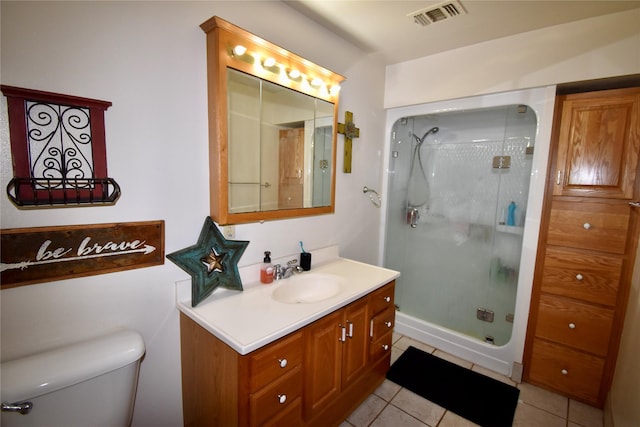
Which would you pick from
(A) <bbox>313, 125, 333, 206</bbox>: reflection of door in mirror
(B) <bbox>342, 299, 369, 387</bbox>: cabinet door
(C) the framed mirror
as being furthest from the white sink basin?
(A) <bbox>313, 125, 333, 206</bbox>: reflection of door in mirror

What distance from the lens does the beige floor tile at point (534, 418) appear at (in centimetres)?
173

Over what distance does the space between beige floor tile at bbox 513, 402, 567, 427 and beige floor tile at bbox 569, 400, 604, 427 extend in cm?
10

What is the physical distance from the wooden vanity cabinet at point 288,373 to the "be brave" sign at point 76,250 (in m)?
0.38

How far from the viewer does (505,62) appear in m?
1.99

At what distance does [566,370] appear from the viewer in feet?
6.33

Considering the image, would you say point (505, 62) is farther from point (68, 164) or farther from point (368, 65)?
point (68, 164)

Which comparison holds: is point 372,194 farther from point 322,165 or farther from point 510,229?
point 510,229

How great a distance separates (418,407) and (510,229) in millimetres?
1494

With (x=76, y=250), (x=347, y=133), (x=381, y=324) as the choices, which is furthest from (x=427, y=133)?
(x=76, y=250)

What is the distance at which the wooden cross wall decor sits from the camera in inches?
82.7

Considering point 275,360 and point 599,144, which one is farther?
point 599,144

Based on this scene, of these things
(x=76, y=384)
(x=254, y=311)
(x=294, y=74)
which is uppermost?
(x=294, y=74)

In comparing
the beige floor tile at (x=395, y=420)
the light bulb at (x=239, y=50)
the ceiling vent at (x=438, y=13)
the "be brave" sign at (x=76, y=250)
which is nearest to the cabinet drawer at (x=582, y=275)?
the beige floor tile at (x=395, y=420)

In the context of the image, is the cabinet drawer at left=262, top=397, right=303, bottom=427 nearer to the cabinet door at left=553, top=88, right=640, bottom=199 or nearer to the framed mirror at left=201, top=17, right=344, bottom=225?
the framed mirror at left=201, top=17, right=344, bottom=225
